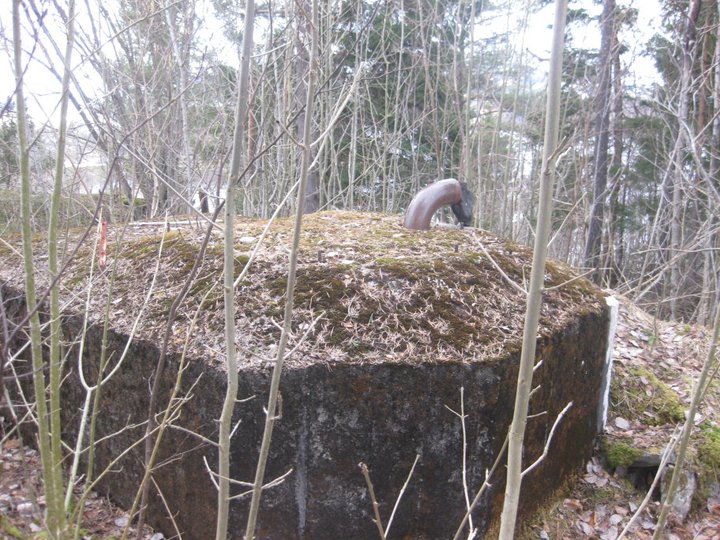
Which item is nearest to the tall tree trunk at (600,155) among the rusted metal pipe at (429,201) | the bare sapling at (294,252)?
the rusted metal pipe at (429,201)

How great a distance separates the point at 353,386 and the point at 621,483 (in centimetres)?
240

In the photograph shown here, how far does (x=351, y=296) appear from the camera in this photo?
2867mm

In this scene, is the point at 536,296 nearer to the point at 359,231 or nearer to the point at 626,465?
the point at 359,231

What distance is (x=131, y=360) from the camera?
2889 millimetres

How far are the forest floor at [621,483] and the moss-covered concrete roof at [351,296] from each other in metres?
1.07

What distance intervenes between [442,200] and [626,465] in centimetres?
238

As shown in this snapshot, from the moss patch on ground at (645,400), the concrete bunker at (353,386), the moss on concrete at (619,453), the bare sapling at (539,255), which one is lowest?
the moss on concrete at (619,453)

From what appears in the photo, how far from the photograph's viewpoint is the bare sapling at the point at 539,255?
935 mm

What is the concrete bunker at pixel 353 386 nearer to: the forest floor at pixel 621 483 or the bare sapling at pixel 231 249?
the forest floor at pixel 621 483

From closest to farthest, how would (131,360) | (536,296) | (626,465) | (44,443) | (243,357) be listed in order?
(536,296) < (44,443) < (243,357) < (131,360) < (626,465)

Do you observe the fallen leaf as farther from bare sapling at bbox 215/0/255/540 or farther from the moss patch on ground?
bare sapling at bbox 215/0/255/540

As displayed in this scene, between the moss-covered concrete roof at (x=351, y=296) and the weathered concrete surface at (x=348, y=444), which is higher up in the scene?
the moss-covered concrete roof at (x=351, y=296)

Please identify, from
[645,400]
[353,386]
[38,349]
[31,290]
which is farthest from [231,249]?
[645,400]

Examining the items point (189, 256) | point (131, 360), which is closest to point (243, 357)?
point (131, 360)
